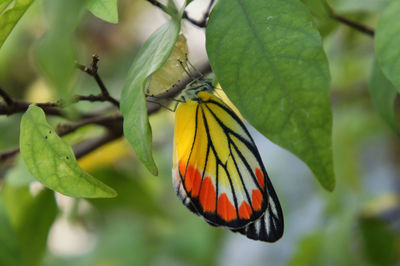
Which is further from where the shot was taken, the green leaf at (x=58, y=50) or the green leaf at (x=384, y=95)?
the green leaf at (x=384, y=95)

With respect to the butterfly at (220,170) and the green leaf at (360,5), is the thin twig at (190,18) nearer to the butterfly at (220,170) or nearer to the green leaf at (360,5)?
the butterfly at (220,170)

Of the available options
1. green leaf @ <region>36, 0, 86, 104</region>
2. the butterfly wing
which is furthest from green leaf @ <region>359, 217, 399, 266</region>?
green leaf @ <region>36, 0, 86, 104</region>

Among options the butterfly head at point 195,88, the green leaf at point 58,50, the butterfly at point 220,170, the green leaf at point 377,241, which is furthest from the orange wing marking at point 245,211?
the green leaf at point 377,241

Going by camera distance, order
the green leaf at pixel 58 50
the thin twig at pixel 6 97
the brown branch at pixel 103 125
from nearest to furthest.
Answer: the green leaf at pixel 58 50 < the thin twig at pixel 6 97 < the brown branch at pixel 103 125

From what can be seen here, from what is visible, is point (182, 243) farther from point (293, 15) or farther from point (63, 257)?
point (293, 15)

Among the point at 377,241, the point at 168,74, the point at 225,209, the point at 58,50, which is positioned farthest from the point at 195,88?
the point at 377,241

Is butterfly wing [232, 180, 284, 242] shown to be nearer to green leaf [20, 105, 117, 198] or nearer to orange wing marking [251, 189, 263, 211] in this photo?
orange wing marking [251, 189, 263, 211]
